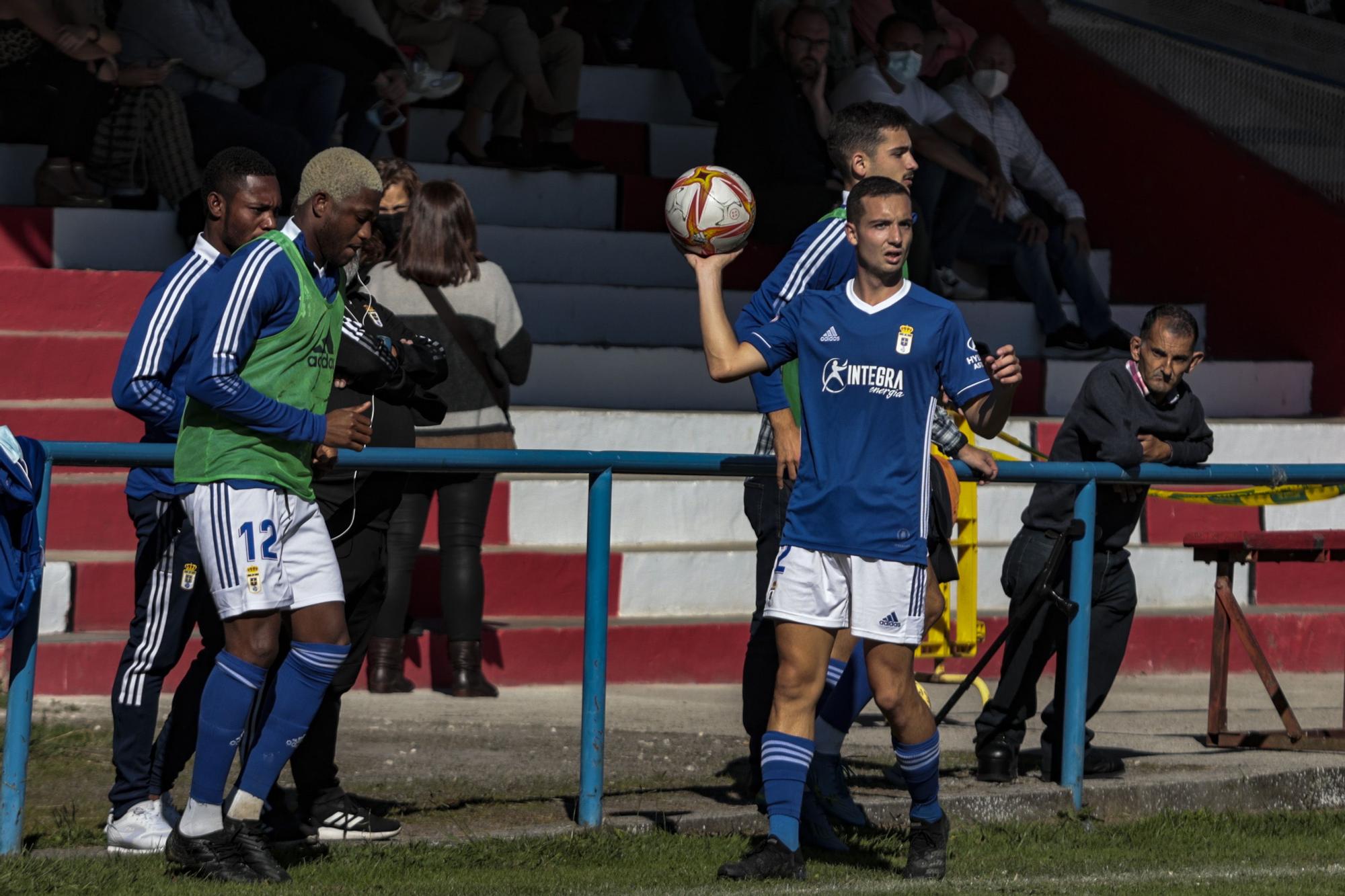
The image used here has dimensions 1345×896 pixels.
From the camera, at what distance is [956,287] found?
40.1 ft

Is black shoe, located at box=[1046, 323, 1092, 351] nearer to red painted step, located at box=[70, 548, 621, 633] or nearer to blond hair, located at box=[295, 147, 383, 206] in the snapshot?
red painted step, located at box=[70, 548, 621, 633]

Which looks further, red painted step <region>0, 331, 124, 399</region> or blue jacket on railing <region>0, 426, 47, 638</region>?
red painted step <region>0, 331, 124, 399</region>

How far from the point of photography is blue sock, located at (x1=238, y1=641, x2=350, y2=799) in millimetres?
5117

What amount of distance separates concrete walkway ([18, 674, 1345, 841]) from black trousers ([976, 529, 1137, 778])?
7.8 inches

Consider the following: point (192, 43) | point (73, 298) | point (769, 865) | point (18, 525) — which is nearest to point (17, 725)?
point (18, 525)

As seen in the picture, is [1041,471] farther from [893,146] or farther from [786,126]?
[786,126]

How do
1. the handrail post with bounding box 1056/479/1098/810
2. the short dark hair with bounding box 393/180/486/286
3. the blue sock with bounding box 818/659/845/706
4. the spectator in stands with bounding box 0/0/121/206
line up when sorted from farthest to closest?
the spectator in stands with bounding box 0/0/121/206 < the short dark hair with bounding box 393/180/486/286 < the handrail post with bounding box 1056/479/1098/810 < the blue sock with bounding box 818/659/845/706

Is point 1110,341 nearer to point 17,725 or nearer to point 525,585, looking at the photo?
point 525,585

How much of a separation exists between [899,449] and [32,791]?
283 centimetres

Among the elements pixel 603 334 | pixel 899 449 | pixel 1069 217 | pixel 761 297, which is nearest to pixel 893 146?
pixel 761 297

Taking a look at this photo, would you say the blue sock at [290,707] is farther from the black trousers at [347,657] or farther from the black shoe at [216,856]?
the black trousers at [347,657]

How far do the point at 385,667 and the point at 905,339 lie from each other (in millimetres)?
3559

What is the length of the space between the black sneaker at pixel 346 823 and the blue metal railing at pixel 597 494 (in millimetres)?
565

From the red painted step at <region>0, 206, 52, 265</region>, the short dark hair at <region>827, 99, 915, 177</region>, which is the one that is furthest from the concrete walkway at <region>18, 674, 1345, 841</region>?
the red painted step at <region>0, 206, 52, 265</region>
